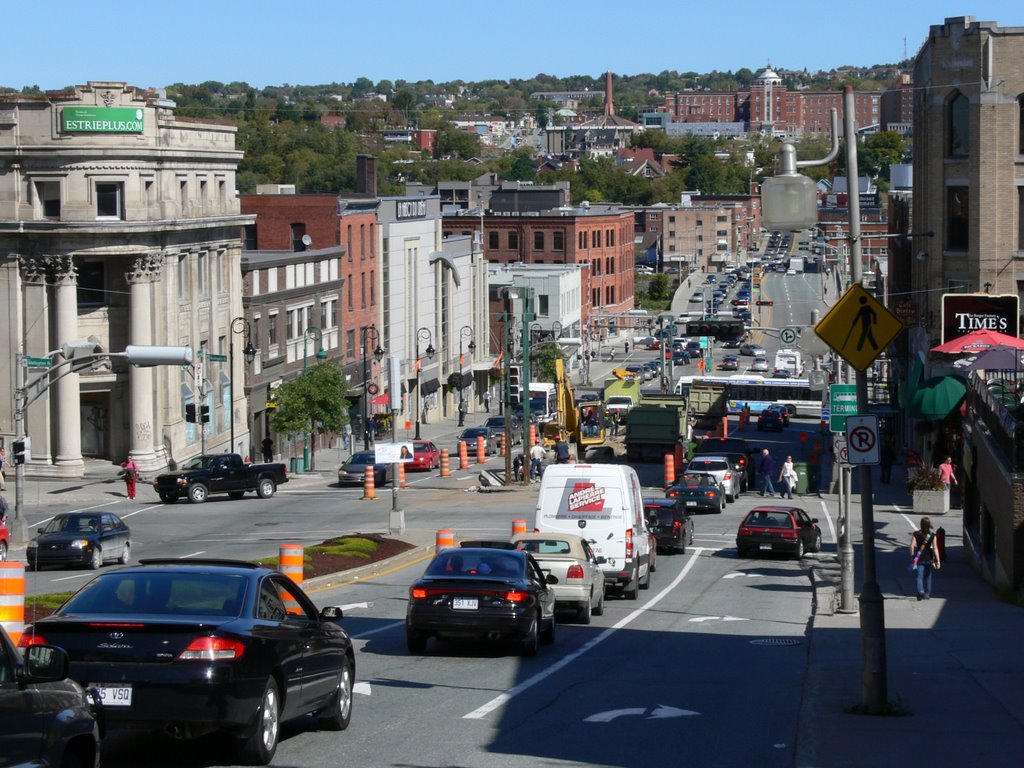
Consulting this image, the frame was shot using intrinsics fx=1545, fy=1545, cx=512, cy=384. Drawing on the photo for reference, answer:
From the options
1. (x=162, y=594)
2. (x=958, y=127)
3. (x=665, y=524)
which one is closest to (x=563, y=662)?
(x=162, y=594)

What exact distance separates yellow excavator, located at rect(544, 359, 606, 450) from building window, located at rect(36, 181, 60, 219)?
2505 centimetres

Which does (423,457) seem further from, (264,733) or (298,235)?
(264,733)

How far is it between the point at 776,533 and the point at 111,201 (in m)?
33.6

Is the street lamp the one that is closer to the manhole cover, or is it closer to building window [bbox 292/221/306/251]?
building window [bbox 292/221/306/251]

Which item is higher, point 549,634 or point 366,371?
point 366,371

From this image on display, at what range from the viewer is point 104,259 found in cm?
6200

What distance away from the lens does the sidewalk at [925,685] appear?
13312 millimetres

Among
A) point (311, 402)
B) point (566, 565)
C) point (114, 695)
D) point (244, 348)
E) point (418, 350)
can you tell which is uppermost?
point (244, 348)

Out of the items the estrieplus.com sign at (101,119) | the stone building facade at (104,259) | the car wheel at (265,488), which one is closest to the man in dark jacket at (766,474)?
the car wheel at (265,488)

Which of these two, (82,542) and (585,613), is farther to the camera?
(82,542)

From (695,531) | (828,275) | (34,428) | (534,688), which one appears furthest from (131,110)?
(828,275)

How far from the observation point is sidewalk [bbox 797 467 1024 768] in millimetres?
13312

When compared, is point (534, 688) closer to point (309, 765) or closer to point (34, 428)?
point (309, 765)

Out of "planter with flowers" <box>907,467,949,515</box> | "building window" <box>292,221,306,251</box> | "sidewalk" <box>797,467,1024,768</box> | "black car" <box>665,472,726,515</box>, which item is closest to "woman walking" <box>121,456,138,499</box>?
"black car" <box>665,472,726,515</box>
